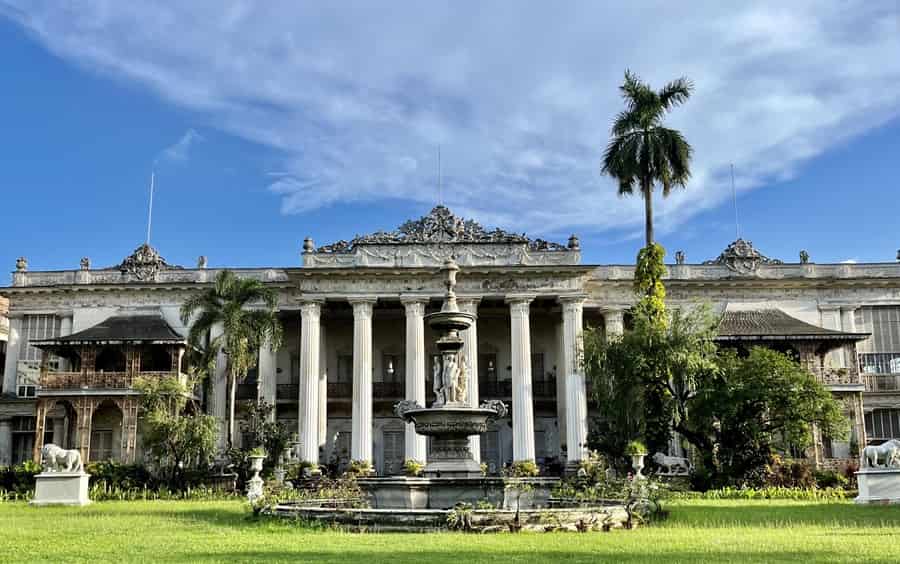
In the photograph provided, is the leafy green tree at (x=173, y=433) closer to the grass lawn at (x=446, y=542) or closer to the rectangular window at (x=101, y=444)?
the rectangular window at (x=101, y=444)

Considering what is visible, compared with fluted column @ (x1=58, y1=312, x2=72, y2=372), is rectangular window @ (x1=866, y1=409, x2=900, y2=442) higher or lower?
lower

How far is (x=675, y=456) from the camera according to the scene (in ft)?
131

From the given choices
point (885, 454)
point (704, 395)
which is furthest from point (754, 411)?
point (885, 454)

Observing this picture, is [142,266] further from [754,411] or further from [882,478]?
[882,478]

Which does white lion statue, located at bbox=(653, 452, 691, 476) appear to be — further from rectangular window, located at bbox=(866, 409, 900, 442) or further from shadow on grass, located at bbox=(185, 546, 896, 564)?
shadow on grass, located at bbox=(185, 546, 896, 564)

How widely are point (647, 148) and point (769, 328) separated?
1216cm

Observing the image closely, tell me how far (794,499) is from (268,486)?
1822 cm

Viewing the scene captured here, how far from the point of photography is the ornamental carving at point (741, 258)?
148 feet

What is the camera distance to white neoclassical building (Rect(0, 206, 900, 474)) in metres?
40.7

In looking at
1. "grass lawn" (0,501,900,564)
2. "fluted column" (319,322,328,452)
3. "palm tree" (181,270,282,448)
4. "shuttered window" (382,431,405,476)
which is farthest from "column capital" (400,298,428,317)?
"grass lawn" (0,501,900,564)

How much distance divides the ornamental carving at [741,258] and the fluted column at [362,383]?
18009 mm

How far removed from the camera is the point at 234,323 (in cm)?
3553

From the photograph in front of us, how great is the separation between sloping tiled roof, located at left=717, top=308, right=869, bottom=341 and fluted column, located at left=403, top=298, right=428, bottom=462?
13.4 m

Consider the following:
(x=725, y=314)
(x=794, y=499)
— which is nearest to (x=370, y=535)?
(x=794, y=499)
